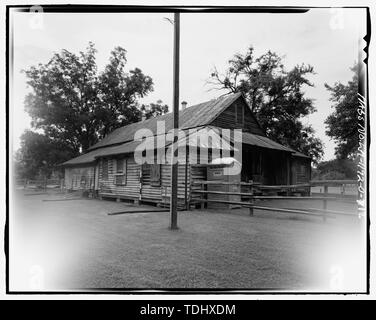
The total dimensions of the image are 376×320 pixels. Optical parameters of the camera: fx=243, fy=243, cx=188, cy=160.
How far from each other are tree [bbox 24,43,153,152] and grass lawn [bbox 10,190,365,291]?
1570cm

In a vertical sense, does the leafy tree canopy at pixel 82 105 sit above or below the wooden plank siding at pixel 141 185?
above

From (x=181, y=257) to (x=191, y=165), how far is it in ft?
21.7

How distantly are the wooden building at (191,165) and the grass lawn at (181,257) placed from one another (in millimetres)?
4991

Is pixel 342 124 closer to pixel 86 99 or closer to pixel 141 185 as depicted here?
pixel 141 185

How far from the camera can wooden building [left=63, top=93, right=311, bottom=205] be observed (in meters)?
11.0

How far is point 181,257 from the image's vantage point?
349 centimetres

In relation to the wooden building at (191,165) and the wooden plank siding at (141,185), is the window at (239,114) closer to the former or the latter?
the wooden building at (191,165)

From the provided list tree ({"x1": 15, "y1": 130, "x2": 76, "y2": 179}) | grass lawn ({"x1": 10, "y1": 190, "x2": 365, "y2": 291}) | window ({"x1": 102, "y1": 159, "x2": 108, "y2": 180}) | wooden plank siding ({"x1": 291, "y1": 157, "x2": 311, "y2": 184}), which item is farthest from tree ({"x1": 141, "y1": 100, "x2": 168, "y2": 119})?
grass lawn ({"x1": 10, "y1": 190, "x2": 365, "y2": 291})

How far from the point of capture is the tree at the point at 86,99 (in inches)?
776

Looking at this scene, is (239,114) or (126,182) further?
(239,114)
